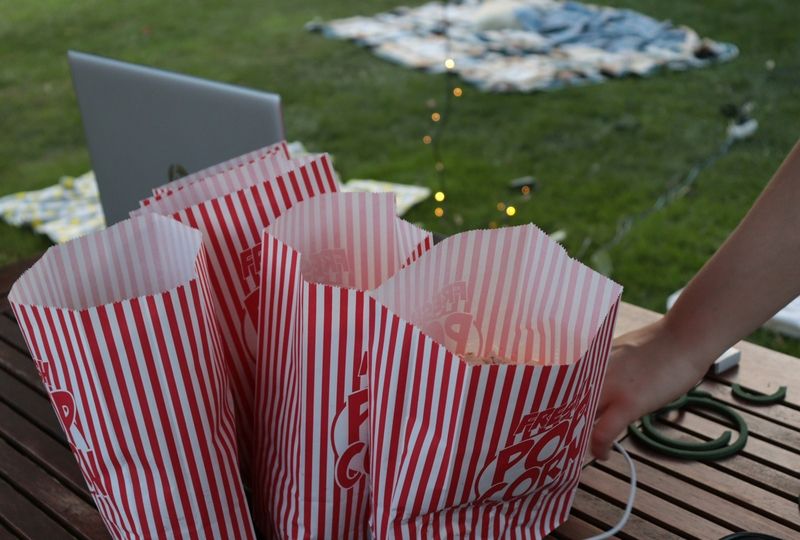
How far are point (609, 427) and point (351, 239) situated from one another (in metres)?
0.31

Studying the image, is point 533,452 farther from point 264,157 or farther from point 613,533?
point 264,157

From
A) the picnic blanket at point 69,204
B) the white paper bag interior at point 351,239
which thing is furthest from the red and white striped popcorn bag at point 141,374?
the picnic blanket at point 69,204

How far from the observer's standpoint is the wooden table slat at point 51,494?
2.66ft

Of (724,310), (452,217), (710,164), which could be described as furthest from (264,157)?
(710,164)

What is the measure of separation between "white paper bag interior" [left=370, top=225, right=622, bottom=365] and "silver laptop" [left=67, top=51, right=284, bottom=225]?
432 millimetres

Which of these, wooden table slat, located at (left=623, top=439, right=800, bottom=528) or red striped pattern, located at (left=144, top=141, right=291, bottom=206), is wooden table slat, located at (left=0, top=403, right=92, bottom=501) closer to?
red striped pattern, located at (left=144, top=141, right=291, bottom=206)

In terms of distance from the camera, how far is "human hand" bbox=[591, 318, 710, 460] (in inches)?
32.9

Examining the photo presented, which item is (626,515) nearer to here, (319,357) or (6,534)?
(319,357)

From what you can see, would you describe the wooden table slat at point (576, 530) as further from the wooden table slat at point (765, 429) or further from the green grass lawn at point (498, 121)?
the green grass lawn at point (498, 121)

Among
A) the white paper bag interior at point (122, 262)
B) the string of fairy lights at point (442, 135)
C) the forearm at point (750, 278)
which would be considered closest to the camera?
the white paper bag interior at point (122, 262)

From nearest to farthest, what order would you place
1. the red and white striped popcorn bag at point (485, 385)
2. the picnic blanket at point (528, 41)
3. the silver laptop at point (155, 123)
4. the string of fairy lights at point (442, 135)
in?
the red and white striped popcorn bag at point (485, 385)
the silver laptop at point (155, 123)
the string of fairy lights at point (442, 135)
the picnic blanket at point (528, 41)

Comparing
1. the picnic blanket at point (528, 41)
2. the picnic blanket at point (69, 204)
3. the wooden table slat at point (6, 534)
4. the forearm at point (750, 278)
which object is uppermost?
the forearm at point (750, 278)

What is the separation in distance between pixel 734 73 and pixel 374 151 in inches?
67.2

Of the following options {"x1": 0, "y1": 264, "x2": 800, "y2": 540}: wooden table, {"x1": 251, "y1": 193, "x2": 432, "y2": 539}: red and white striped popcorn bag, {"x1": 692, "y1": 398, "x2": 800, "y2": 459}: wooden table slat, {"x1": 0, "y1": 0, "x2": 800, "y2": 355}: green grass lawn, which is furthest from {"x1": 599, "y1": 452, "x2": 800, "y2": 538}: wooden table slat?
{"x1": 0, "y1": 0, "x2": 800, "y2": 355}: green grass lawn
